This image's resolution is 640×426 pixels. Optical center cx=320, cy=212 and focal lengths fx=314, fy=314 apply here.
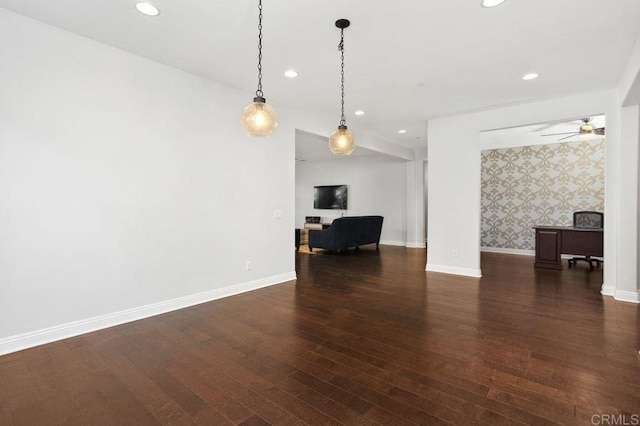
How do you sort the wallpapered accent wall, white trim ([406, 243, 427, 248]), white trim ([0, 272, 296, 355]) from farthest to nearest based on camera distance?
white trim ([406, 243, 427, 248]), the wallpapered accent wall, white trim ([0, 272, 296, 355])

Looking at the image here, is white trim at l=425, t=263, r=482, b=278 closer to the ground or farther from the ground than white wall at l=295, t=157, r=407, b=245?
closer to the ground

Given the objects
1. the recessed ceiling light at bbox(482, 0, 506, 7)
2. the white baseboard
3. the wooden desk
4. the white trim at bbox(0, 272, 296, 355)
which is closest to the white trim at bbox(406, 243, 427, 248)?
the white baseboard

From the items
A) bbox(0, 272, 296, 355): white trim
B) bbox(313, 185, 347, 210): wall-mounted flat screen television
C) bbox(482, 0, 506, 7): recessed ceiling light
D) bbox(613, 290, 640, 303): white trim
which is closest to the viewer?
bbox(482, 0, 506, 7): recessed ceiling light

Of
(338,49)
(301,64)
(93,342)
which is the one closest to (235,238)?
(93,342)

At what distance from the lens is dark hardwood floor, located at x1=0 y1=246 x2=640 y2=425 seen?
180cm

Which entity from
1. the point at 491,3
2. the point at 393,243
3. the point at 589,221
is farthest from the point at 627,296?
the point at 393,243

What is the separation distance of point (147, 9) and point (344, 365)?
10.4 ft

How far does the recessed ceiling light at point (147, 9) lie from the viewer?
2443 mm

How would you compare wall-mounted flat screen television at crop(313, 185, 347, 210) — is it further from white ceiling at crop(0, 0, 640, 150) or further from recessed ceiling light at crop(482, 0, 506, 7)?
recessed ceiling light at crop(482, 0, 506, 7)

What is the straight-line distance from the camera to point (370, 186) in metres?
9.77

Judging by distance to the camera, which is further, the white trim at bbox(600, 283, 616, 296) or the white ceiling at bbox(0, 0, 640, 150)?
the white trim at bbox(600, 283, 616, 296)

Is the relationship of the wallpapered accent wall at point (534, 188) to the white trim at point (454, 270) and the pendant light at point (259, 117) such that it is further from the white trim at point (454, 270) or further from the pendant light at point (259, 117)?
the pendant light at point (259, 117)

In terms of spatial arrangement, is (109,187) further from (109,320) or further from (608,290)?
(608,290)

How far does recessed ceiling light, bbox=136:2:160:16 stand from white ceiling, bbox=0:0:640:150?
0.20 feet
